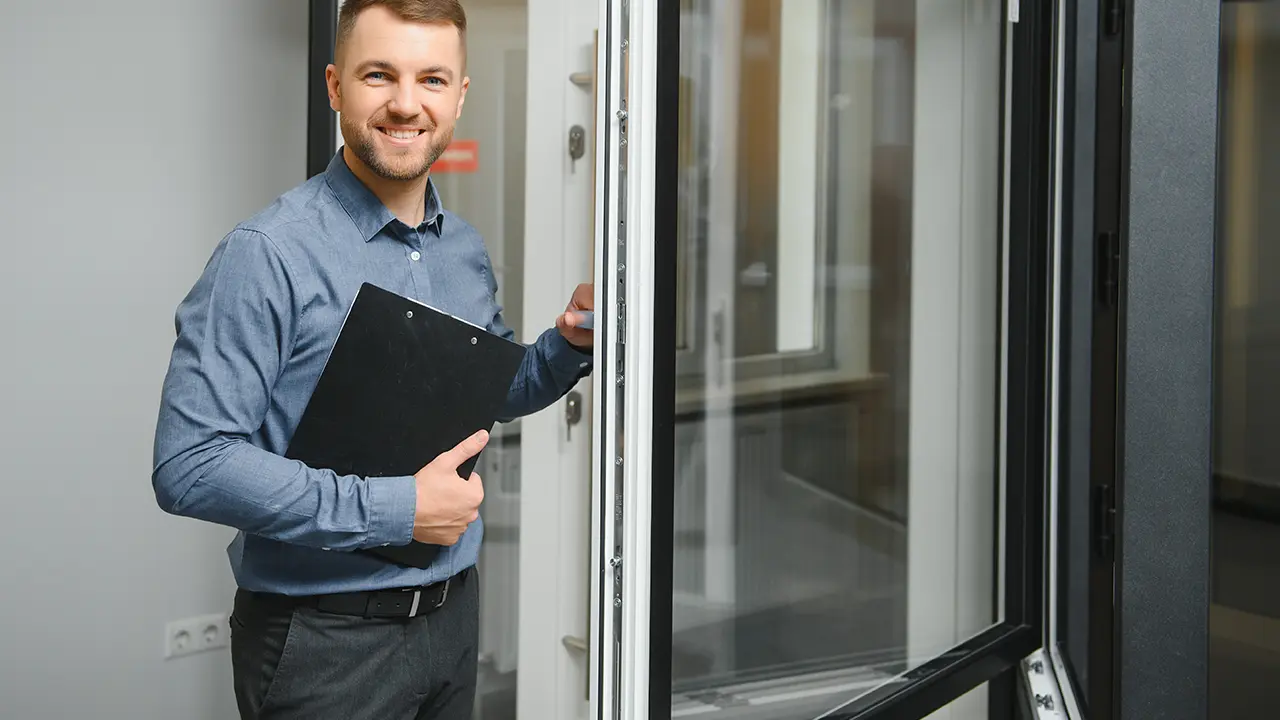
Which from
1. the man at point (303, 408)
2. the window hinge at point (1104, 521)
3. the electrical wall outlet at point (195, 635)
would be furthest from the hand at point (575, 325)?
the electrical wall outlet at point (195, 635)

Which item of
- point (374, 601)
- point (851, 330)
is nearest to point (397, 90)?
point (374, 601)

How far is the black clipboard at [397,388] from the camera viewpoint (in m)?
1.13

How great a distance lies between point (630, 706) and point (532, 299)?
105 centimetres

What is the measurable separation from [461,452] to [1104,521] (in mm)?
875

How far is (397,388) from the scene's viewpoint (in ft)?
3.79

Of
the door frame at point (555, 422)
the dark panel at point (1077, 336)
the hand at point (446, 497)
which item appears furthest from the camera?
the door frame at point (555, 422)

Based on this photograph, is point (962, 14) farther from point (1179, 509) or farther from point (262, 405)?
point (262, 405)

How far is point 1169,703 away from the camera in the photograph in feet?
4.24

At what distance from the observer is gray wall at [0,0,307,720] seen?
2.10 meters

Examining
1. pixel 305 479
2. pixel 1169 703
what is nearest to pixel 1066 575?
pixel 1169 703

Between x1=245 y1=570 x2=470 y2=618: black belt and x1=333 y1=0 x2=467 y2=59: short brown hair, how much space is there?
0.61m

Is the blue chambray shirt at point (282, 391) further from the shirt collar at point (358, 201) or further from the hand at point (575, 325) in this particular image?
the hand at point (575, 325)

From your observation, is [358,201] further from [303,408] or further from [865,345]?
[865,345]

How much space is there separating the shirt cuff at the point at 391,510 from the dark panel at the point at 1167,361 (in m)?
0.84
